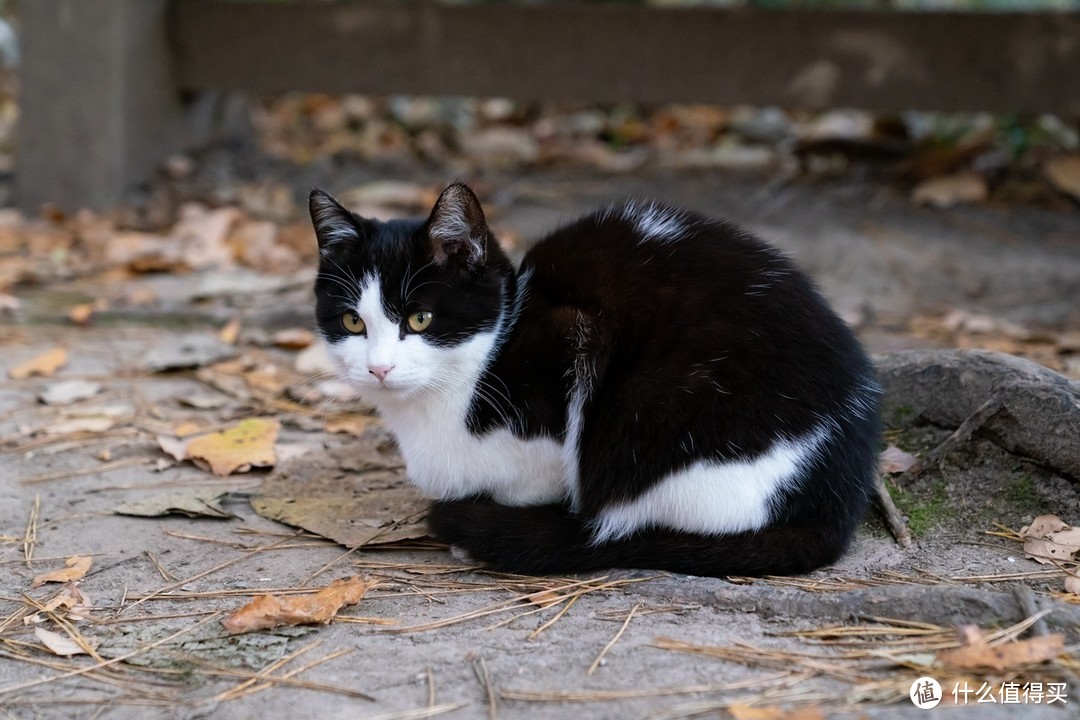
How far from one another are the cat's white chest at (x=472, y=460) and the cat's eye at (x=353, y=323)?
0.21m

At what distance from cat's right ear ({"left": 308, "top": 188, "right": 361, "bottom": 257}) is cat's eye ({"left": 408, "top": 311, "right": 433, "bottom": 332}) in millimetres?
252

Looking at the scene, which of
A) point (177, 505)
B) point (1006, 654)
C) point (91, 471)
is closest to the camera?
point (1006, 654)

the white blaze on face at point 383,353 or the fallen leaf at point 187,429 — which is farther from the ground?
the white blaze on face at point 383,353

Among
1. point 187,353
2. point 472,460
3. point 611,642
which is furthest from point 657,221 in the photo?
point 187,353

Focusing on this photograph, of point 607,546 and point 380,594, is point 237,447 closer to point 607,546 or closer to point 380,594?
point 380,594

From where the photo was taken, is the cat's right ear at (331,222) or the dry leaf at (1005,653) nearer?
the dry leaf at (1005,653)

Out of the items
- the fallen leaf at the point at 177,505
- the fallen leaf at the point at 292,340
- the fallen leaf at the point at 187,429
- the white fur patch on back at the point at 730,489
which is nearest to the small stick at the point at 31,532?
the fallen leaf at the point at 177,505

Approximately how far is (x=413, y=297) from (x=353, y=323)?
0.18m

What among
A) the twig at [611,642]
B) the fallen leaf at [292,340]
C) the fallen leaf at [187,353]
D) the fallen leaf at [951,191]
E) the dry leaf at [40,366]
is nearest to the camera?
the twig at [611,642]

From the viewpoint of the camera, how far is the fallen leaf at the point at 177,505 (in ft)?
8.69

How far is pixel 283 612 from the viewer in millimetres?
2068

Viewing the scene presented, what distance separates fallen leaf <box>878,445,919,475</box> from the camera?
2.70 meters

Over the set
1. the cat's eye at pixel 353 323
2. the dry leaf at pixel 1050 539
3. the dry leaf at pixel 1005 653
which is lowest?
the dry leaf at pixel 1050 539

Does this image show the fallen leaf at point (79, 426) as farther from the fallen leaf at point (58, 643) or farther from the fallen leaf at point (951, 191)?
the fallen leaf at point (951, 191)
